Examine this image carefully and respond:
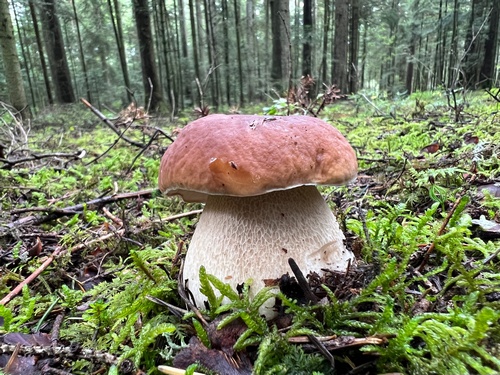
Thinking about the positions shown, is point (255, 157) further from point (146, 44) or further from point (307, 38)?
point (307, 38)

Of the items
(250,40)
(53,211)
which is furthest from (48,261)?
(250,40)

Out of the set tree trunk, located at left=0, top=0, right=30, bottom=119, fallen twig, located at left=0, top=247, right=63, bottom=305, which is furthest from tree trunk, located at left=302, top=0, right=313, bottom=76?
fallen twig, located at left=0, top=247, right=63, bottom=305

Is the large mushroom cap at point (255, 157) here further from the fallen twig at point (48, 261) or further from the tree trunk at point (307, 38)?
the tree trunk at point (307, 38)

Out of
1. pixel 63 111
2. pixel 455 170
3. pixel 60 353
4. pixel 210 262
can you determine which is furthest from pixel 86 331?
pixel 63 111

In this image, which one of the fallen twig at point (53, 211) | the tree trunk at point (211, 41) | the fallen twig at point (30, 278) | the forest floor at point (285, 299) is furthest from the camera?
the tree trunk at point (211, 41)

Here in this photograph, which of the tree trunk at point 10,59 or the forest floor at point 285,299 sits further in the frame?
the tree trunk at point 10,59

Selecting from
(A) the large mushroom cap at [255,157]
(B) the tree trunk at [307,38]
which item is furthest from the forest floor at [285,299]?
(B) the tree trunk at [307,38]

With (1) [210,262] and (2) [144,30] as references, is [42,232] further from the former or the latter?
(2) [144,30]

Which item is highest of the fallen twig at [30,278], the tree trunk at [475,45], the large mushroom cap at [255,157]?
the tree trunk at [475,45]
